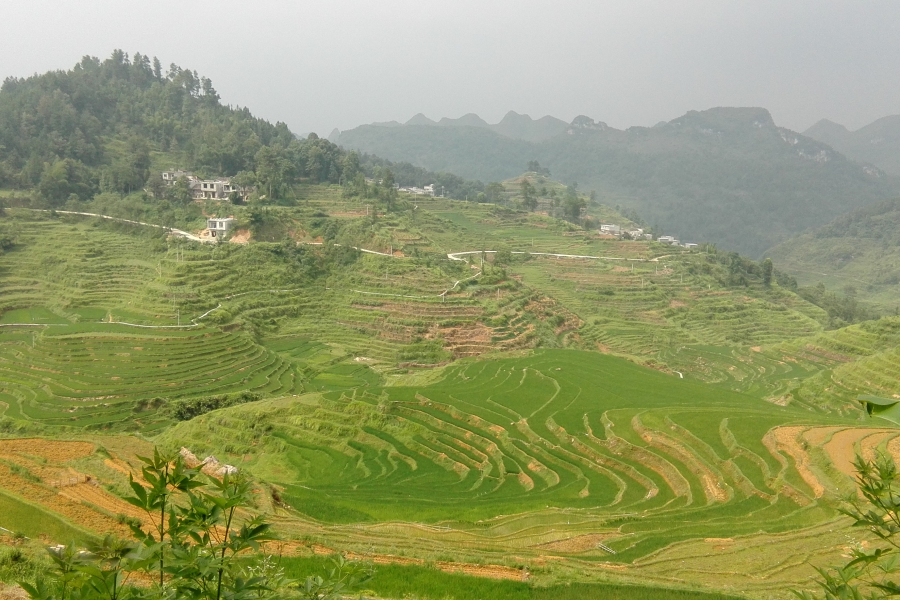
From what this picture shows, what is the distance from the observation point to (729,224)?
131375 millimetres

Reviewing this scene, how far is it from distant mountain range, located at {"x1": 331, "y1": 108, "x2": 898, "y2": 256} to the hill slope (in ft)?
75.8

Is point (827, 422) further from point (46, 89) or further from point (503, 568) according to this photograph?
point (46, 89)

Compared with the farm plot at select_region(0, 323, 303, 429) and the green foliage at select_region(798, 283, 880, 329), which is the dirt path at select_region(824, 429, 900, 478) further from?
the green foliage at select_region(798, 283, 880, 329)

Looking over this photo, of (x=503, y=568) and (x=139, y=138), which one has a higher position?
(x=139, y=138)

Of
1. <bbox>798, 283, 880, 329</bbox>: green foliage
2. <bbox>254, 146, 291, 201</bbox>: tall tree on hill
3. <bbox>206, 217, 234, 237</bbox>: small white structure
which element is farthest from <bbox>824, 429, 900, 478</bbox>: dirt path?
<bbox>254, 146, 291, 201</bbox>: tall tree on hill

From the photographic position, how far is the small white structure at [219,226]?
41.3 meters

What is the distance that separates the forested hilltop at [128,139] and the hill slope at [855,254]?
213 feet

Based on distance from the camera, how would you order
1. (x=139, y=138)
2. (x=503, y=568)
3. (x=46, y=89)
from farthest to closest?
(x=46, y=89) < (x=139, y=138) < (x=503, y=568)

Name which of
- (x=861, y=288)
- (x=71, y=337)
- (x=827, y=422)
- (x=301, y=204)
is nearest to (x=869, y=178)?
(x=861, y=288)

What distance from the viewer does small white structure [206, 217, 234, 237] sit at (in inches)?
1626

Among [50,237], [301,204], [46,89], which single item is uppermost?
[46,89]

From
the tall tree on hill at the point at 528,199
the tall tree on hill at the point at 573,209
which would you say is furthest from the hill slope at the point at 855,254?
the tall tree on hill at the point at 528,199

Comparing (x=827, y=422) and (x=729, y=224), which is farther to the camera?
(x=729, y=224)

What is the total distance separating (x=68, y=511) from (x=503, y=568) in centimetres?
667
